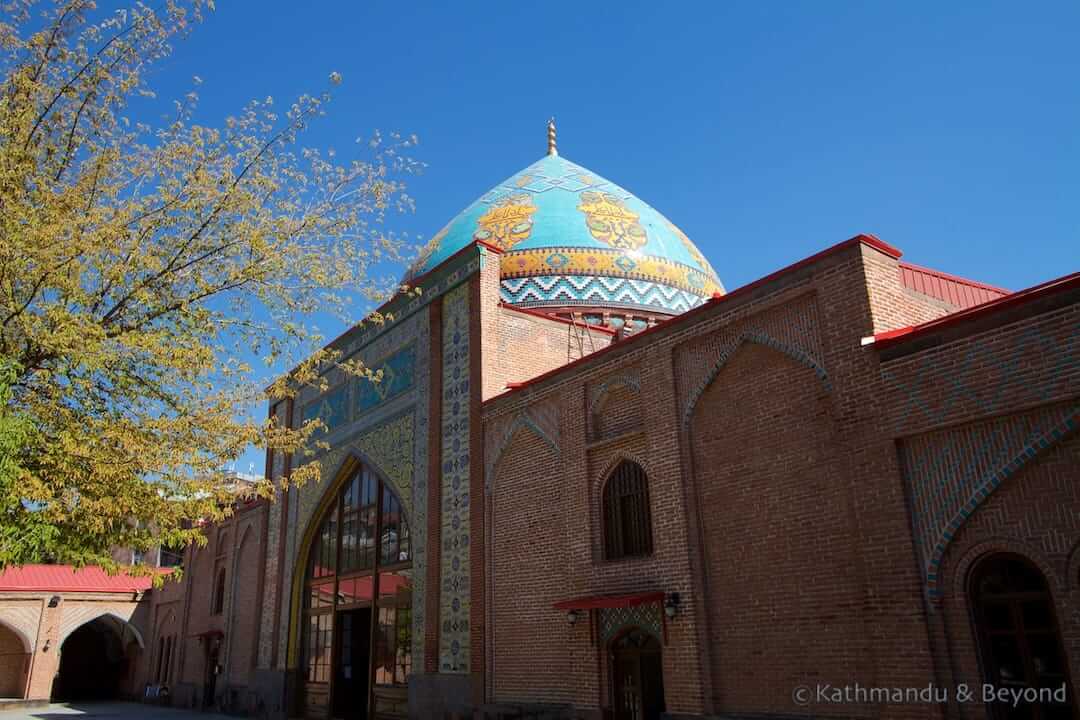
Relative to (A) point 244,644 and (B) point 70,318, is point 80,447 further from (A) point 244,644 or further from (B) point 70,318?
(A) point 244,644

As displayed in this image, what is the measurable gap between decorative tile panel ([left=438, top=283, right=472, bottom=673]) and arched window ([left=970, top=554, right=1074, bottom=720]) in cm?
727

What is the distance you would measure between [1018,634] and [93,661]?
1347 inches

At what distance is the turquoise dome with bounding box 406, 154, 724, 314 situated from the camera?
17172 mm

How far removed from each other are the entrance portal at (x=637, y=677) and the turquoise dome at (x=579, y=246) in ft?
25.9

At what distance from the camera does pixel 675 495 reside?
983 cm

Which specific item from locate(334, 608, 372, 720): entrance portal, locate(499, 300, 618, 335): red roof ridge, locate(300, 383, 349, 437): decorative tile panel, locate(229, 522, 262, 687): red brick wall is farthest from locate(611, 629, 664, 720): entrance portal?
locate(229, 522, 262, 687): red brick wall

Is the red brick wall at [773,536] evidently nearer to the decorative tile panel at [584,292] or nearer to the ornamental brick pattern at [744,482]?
the ornamental brick pattern at [744,482]

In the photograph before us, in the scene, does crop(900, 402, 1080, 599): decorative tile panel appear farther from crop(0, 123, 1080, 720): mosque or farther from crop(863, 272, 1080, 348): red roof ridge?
crop(863, 272, 1080, 348): red roof ridge

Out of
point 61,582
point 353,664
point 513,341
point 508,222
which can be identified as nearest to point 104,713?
point 61,582

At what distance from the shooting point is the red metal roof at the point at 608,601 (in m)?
9.65

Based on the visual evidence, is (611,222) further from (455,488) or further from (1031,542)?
(1031,542)

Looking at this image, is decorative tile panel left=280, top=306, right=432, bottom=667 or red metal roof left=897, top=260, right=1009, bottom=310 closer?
red metal roof left=897, top=260, right=1009, bottom=310

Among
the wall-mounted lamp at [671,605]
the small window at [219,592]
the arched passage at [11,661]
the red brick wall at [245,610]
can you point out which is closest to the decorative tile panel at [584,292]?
the wall-mounted lamp at [671,605]

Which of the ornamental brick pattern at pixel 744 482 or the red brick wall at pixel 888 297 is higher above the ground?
the red brick wall at pixel 888 297
